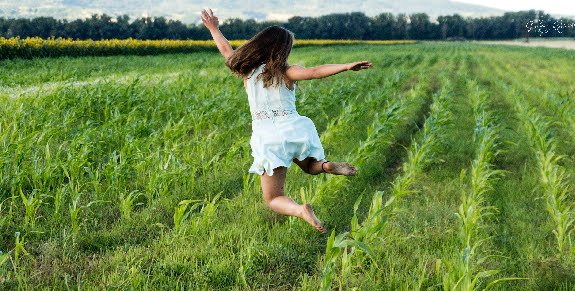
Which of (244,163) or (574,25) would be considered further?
(574,25)

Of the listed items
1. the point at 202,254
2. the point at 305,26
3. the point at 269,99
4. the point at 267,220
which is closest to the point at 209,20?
the point at 269,99

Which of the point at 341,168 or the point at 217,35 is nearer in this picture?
the point at 341,168

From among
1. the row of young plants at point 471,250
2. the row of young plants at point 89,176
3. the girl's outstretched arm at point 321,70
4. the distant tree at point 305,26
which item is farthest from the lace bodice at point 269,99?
the distant tree at point 305,26

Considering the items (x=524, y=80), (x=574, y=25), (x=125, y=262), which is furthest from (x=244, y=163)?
(x=574, y=25)

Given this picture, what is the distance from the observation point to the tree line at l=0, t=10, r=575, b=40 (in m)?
55.8

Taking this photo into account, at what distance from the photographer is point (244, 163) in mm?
6441

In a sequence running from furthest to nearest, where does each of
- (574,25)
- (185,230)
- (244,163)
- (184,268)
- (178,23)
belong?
(574,25) < (178,23) < (244,163) < (185,230) < (184,268)

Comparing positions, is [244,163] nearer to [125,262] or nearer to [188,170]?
[188,170]

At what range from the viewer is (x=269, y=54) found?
376 centimetres

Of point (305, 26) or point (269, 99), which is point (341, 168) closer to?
point (269, 99)

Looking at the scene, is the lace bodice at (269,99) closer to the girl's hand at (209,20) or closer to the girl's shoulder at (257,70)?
the girl's shoulder at (257,70)

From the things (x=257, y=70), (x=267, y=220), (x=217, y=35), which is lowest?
(x=267, y=220)

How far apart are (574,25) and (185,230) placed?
393 feet

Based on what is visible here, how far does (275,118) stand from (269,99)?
5.6 inches
